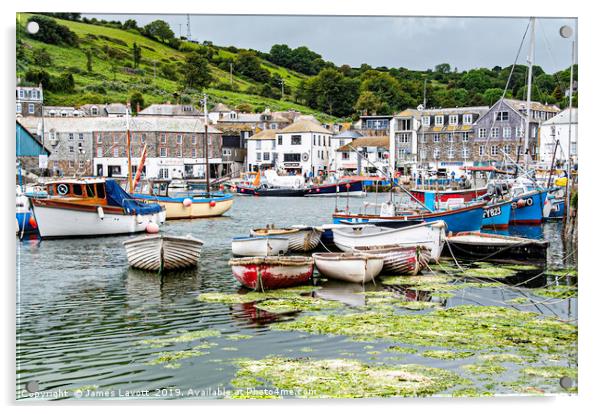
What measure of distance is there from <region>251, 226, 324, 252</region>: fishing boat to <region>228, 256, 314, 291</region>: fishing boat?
3985 millimetres

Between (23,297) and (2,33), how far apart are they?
5978mm

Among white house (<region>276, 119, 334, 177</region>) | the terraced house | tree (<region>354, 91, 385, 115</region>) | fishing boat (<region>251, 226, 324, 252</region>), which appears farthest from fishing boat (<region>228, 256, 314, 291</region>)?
white house (<region>276, 119, 334, 177</region>)

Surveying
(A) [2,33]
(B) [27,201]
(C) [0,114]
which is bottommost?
(B) [27,201]

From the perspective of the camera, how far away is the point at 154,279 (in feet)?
50.3

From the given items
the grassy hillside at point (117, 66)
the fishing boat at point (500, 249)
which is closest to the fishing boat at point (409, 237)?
the fishing boat at point (500, 249)

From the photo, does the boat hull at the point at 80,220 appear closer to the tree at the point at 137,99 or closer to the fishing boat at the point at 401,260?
the tree at the point at 137,99

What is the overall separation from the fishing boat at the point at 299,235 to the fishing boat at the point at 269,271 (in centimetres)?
398

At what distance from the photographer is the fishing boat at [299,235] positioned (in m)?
18.2

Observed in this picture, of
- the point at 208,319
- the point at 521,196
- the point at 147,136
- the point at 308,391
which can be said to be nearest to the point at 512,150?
the point at 521,196

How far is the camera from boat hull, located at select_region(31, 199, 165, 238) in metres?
21.9

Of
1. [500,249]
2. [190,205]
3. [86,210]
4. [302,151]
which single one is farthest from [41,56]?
[302,151]

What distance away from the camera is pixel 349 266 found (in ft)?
47.6

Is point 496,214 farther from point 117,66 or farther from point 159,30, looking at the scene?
point 159,30

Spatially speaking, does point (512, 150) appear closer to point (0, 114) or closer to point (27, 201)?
point (27, 201)
